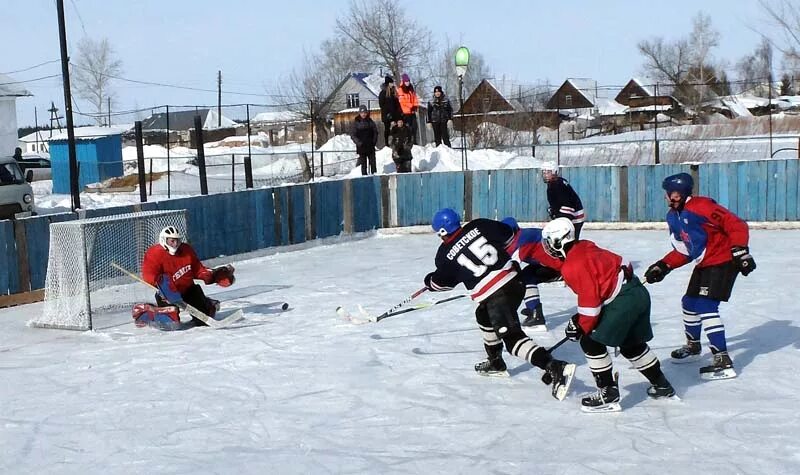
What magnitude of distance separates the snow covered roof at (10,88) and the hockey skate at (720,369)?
3402cm

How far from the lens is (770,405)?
5.93 m

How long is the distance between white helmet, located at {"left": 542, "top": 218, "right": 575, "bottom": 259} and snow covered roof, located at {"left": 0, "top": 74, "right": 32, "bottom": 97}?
34122mm

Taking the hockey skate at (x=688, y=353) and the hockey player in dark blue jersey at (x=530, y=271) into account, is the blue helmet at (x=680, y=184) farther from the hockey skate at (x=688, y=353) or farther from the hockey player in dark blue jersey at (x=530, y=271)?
the hockey skate at (x=688, y=353)

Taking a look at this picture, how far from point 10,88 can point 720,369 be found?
35648mm

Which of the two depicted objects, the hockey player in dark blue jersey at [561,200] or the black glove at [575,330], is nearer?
the black glove at [575,330]

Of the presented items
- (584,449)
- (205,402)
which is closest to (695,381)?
(584,449)

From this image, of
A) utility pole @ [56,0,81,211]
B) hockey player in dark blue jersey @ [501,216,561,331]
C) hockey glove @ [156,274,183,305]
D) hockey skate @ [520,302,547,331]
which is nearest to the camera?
hockey player in dark blue jersey @ [501,216,561,331]

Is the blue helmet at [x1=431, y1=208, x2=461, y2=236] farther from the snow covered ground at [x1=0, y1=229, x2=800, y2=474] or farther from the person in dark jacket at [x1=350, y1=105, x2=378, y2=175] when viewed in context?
the person in dark jacket at [x1=350, y1=105, x2=378, y2=175]

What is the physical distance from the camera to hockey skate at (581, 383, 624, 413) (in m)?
5.82

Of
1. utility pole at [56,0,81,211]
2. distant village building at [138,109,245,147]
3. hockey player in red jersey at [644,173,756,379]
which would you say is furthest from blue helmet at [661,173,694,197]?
distant village building at [138,109,245,147]

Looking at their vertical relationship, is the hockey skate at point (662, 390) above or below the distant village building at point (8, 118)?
below

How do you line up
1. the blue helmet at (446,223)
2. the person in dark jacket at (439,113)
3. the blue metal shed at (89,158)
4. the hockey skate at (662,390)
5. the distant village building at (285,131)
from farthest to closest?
the distant village building at (285,131)
the blue metal shed at (89,158)
the person in dark jacket at (439,113)
the blue helmet at (446,223)
the hockey skate at (662,390)

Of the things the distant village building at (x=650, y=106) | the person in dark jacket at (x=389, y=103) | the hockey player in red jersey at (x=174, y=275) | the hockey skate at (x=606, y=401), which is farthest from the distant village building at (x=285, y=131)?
the hockey skate at (x=606, y=401)

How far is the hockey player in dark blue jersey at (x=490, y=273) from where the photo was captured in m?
6.29
